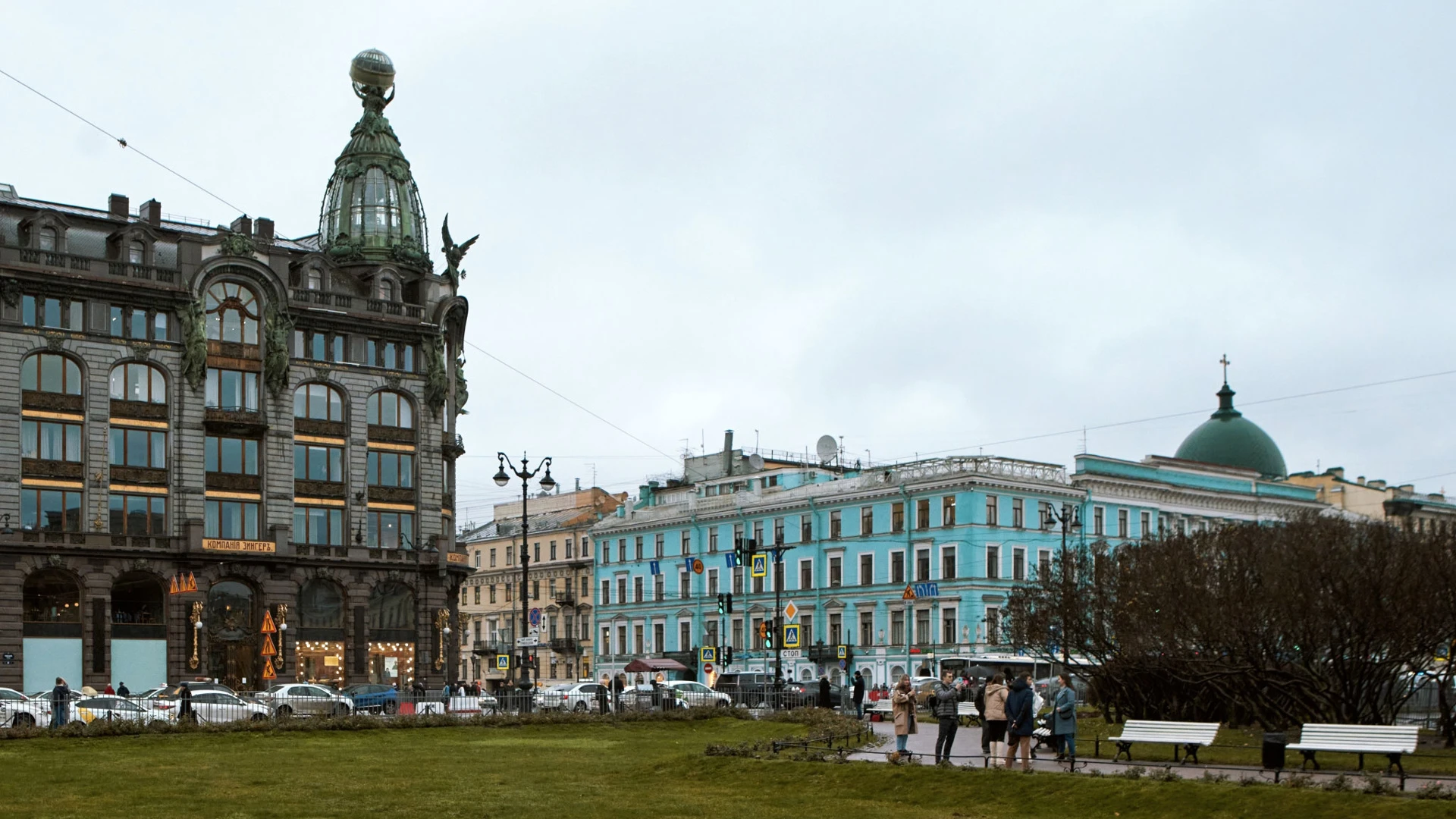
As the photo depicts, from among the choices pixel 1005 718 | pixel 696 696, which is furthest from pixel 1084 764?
pixel 696 696

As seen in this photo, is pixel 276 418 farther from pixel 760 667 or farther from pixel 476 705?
pixel 760 667

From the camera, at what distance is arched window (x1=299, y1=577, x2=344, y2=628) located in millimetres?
81312

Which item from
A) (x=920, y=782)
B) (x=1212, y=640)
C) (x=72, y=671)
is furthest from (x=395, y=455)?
(x=920, y=782)

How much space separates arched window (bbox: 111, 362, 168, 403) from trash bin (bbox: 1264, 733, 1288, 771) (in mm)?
59318

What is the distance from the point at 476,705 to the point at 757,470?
55.4 metres

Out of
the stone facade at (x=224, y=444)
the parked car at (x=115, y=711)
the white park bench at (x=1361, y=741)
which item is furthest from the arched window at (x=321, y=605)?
the white park bench at (x=1361, y=741)

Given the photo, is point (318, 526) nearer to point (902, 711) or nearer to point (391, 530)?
point (391, 530)

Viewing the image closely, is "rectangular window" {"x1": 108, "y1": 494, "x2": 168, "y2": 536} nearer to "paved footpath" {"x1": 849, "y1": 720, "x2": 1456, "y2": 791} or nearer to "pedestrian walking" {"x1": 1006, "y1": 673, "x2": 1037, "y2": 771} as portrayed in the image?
"paved footpath" {"x1": 849, "y1": 720, "x2": 1456, "y2": 791}

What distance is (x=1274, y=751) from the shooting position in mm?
29266

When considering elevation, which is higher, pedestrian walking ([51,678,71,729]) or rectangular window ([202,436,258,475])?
rectangular window ([202,436,258,475])

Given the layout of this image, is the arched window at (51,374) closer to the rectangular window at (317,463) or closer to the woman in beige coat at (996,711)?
the rectangular window at (317,463)

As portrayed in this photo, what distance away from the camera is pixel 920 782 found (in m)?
29.1

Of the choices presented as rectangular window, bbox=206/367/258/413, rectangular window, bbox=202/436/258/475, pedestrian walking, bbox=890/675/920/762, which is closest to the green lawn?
pedestrian walking, bbox=890/675/920/762

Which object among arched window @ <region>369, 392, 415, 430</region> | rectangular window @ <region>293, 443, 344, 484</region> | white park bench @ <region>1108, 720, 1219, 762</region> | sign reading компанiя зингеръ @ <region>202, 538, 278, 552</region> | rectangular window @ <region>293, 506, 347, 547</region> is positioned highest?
arched window @ <region>369, 392, 415, 430</region>
